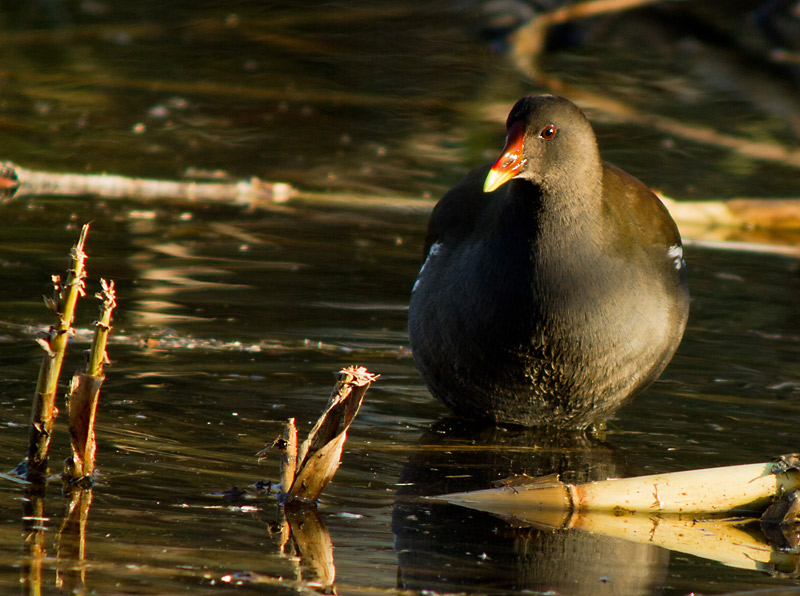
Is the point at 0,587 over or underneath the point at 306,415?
over

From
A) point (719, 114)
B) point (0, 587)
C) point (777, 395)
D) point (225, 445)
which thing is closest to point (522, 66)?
point (719, 114)

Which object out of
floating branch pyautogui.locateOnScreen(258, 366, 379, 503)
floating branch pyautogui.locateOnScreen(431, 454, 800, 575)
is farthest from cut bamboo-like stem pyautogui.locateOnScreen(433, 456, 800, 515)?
floating branch pyautogui.locateOnScreen(258, 366, 379, 503)

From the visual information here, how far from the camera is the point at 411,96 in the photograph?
11.0 metres

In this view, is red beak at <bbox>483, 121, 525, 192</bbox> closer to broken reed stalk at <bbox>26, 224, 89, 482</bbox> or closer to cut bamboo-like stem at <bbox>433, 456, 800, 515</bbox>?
cut bamboo-like stem at <bbox>433, 456, 800, 515</bbox>

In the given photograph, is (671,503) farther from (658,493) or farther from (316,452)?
(316,452)

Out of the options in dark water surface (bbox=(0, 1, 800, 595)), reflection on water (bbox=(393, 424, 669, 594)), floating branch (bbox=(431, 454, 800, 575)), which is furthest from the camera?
floating branch (bbox=(431, 454, 800, 575))

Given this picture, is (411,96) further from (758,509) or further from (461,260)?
(758,509)

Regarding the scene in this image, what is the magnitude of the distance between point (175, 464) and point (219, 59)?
863 centimetres

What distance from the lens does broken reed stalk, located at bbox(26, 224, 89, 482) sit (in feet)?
10.3

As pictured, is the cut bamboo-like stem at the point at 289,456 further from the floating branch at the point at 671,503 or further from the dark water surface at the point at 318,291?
the floating branch at the point at 671,503

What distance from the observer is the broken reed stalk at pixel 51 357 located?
3131 mm

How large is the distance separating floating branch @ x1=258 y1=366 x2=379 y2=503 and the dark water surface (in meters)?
0.08

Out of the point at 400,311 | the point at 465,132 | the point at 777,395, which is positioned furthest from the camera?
the point at 465,132

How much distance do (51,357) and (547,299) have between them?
1578mm
